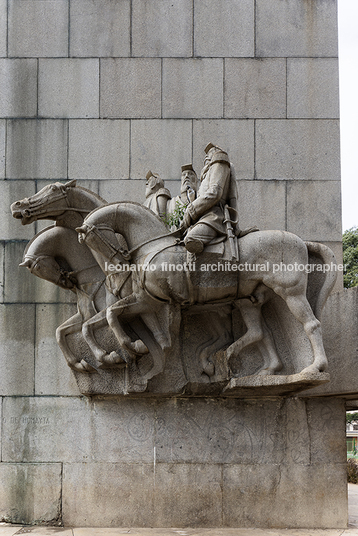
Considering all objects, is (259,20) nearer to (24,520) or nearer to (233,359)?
(233,359)

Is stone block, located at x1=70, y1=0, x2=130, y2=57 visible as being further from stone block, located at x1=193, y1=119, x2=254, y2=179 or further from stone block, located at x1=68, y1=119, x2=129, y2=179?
stone block, located at x1=193, y1=119, x2=254, y2=179

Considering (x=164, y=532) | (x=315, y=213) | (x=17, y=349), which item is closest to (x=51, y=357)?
(x=17, y=349)

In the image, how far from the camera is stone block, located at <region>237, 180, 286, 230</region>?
8.41 m

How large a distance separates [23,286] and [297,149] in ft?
14.3

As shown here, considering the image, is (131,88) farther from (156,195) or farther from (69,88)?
(156,195)

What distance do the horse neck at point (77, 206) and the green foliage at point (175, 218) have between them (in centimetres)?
87

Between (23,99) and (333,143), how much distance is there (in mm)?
4567

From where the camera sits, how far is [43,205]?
7.46 m

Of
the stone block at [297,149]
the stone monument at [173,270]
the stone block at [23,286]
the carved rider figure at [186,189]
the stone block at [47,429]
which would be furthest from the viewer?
the stone block at [297,149]

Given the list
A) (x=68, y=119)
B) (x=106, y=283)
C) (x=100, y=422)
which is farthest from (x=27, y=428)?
(x=68, y=119)

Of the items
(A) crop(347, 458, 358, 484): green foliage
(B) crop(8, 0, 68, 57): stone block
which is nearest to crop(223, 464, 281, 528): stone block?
(B) crop(8, 0, 68, 57): stone block

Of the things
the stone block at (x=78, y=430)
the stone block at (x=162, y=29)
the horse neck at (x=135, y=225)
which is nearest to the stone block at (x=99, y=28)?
the stone block at (x=162, y=29)

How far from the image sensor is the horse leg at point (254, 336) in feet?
24.2

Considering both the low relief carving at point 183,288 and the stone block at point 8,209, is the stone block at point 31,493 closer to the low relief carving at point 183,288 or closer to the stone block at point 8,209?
the low relief carving at point 183,288
